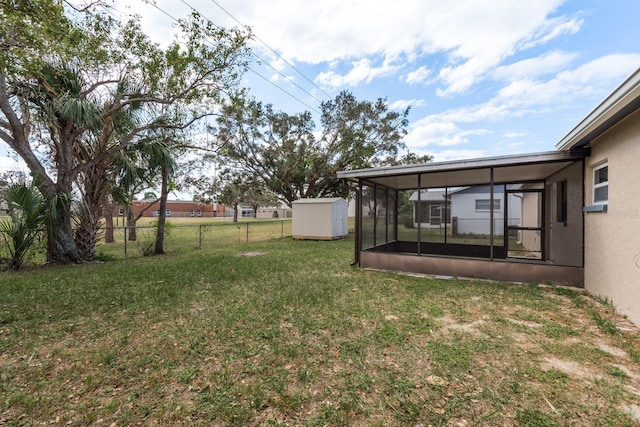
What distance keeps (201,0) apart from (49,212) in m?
6.07

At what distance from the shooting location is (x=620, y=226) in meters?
3.50

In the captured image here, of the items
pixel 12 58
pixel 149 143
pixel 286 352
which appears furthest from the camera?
pixel 149 143

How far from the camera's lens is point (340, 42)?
404 inches

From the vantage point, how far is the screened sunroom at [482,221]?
16.7ft

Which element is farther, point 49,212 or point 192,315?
point 49,212

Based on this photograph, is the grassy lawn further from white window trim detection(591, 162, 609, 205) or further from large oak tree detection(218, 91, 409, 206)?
large oak tree detection(218, 91, 409, 206)

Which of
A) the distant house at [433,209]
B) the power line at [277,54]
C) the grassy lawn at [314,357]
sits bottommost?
the grassy lawn at [314,357]

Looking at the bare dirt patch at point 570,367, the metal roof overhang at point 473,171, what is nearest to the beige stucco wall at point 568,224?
the metal roof overhang at point 473,171

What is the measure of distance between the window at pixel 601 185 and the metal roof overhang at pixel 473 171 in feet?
1.34

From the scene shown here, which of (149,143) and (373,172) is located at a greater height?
(149,143)

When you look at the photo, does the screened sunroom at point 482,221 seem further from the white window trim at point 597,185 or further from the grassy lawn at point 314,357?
the grassy lawn at point 314,357

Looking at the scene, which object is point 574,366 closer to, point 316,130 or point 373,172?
point 373,172

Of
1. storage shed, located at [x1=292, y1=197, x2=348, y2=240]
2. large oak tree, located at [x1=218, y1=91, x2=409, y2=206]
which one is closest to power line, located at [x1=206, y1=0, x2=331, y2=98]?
large oak tree, located at [x1=218, y1=91, x2=409, y2=206]

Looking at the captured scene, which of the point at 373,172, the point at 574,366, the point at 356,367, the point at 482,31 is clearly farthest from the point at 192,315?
the point at 482,31
